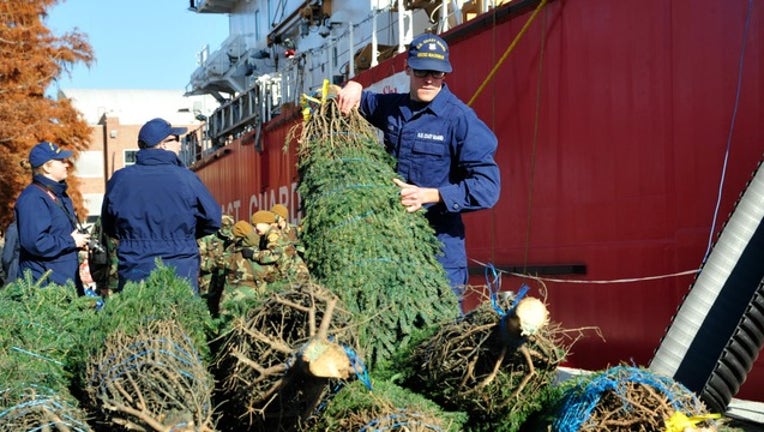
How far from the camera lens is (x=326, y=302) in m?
2.89

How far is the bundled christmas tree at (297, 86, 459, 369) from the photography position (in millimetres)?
3449

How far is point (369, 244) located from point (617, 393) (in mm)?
1152

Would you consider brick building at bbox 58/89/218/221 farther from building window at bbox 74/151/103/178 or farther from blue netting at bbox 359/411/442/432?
blue netting at bbox 359/411/442/432

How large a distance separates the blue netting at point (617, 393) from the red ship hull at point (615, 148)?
162 inches

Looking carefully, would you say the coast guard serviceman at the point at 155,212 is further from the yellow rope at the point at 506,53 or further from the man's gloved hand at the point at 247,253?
the yellow rope at the point at 506,53

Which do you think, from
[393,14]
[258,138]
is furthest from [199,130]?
[393,14]

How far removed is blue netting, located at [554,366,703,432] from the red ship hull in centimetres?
413

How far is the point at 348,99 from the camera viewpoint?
14.0 feet

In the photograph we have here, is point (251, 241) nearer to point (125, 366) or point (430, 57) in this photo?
point (430, 57)

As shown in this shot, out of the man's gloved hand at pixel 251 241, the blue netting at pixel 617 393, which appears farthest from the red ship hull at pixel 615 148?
the blue netting at pixel 617 393

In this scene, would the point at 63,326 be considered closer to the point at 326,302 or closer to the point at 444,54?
the point at 326,302

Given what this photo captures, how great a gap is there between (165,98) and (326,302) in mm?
58094

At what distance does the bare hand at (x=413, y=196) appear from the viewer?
153 inches

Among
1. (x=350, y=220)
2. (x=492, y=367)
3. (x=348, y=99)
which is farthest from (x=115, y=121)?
(x=492, y=367)
